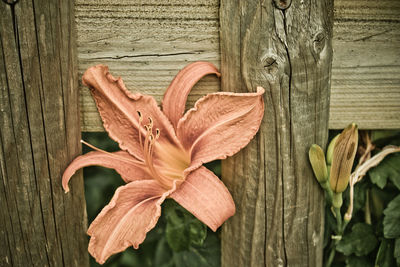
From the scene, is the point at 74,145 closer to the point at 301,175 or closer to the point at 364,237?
the point at 301,175

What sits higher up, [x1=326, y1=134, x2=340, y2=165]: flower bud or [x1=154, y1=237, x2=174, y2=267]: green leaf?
[x1=326, y1=134, x2=340, y2=165]: flower bud

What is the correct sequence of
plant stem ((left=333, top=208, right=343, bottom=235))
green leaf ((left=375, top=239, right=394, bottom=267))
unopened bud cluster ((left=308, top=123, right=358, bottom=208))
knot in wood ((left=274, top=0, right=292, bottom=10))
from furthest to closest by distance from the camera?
green leaf ((left=375, top=239, right=394, bottom=267)), plant stem ((left=333, top=208, right=343, bottom=235)), unopened bud cluster ((left=308, top=123, right=358, bottom=208)), knot in wood ((left=274, top=0, right=292, bottom=10))

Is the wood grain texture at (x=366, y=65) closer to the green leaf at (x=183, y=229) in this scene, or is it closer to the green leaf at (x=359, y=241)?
the green leaf at (x=359, y=241)

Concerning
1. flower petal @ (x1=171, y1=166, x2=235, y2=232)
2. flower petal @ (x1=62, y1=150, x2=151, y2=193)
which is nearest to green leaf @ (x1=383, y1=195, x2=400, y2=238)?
flower petal @ (x1=171, y1=166, x2=235, y2=232)

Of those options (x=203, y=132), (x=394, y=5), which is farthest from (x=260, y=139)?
(x=394, y=5)

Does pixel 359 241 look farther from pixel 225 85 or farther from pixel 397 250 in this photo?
pixel 225 85

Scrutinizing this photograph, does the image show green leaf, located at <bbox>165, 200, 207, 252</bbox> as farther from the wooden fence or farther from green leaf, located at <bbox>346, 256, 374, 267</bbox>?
green leaf, located at <bbox>346, 256, 374, 267</bbox>

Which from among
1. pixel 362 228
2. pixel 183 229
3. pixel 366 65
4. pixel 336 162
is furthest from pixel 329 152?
pixel 183 229
